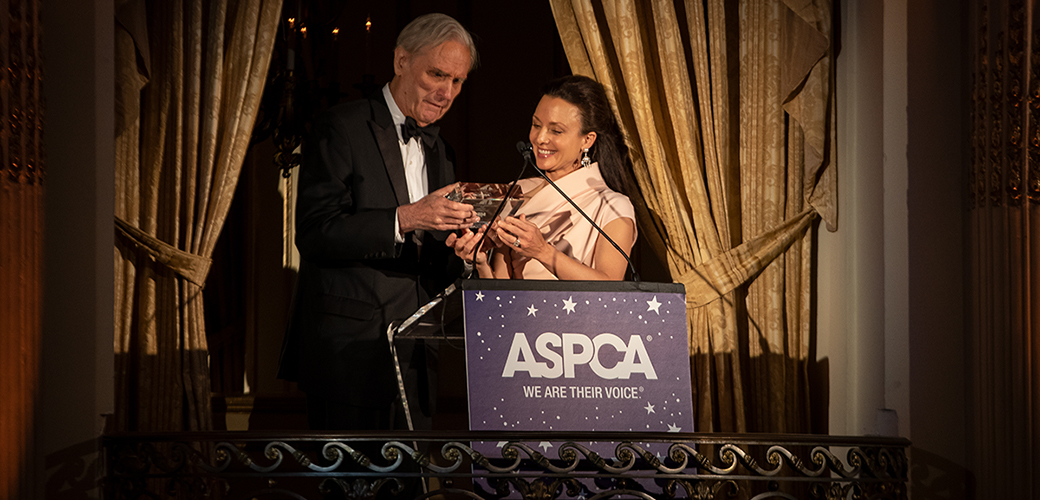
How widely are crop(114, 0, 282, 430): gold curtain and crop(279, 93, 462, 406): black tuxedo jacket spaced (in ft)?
1.16

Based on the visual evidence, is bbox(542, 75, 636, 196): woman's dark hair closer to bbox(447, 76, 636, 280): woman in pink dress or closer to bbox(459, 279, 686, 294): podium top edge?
bbox(447, 76, 636, 280): woman in pink dress

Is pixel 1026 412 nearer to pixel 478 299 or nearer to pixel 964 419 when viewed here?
pixel 964 419

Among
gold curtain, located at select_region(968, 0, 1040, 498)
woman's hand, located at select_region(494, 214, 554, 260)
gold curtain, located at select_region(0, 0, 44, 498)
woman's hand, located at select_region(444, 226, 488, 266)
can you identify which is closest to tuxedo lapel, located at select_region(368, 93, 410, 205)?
woman's hand, located at select_region(444, 226, 488, 266)

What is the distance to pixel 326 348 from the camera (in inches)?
151

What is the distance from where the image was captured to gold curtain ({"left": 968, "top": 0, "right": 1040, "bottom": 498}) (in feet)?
11.2

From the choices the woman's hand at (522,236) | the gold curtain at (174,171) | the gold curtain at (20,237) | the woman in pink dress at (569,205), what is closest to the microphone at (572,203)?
the woman in pink dress at (569,205)

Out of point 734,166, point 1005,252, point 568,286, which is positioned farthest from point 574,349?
A: point 1005,252

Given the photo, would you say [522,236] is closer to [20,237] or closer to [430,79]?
[430,79]

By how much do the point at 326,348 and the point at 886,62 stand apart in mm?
2391

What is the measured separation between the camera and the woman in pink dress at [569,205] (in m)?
3.83

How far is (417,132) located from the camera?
396 cm

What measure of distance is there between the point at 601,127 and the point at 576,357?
1.06 metres

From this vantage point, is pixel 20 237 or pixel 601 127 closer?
pixel 20 237

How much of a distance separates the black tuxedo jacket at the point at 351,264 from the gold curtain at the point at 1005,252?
1953 mm
